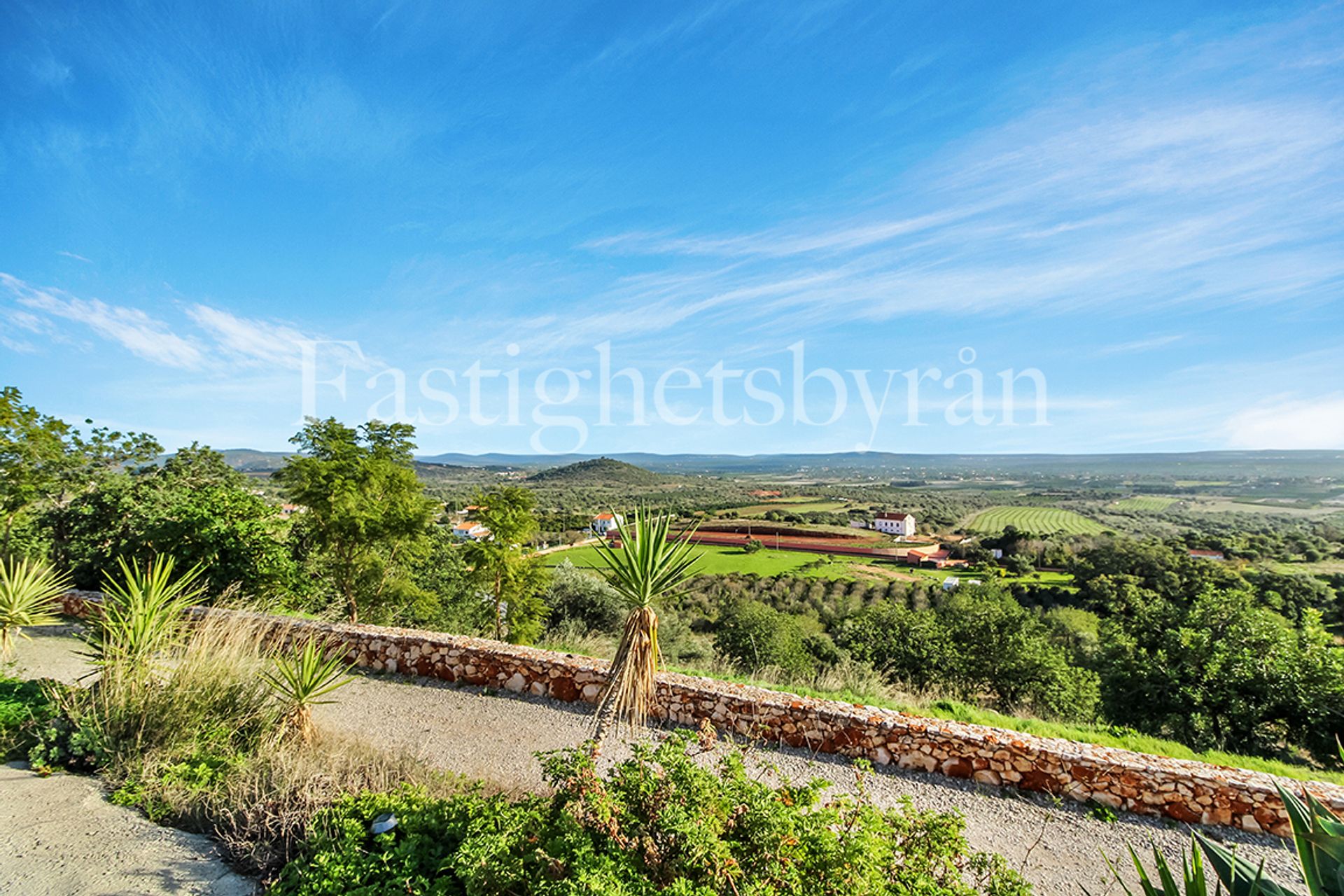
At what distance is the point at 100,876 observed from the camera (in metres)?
3.22

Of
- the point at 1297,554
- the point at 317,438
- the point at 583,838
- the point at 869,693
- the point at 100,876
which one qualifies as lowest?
the point at 1297,554

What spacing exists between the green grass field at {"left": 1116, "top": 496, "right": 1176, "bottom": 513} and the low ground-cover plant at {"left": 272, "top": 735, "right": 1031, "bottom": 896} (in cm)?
7733

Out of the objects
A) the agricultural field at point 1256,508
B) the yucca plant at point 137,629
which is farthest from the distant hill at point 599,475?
the agricultural field at point 1256,508

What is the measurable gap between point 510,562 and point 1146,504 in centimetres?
7892

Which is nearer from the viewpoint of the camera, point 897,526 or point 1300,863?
point 1300,863

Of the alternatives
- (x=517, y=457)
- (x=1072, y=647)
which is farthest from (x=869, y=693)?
(x=517, y=457)

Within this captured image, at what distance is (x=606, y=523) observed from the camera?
5.37 metres

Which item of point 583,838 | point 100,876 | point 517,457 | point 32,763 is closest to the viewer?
point 583,838

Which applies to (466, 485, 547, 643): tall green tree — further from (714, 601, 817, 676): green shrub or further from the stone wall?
(714, 601, 817, 676): green shrub

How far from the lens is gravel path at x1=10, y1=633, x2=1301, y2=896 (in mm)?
4211

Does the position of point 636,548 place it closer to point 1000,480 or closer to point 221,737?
point 221,737

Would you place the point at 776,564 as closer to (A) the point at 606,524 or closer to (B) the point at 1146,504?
(A) the point at 606,524

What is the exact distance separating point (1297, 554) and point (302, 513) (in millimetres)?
51860

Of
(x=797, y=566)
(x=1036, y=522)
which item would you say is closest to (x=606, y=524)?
(x=797, y=566)
